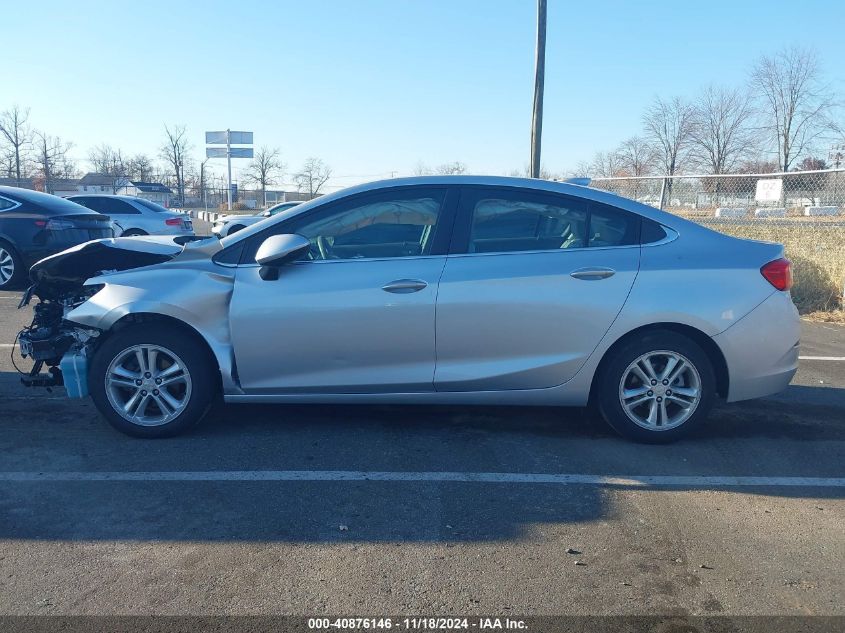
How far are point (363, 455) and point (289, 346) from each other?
2.64ft

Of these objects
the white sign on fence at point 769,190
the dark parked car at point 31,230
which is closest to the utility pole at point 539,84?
the white sign on fence at point 769,190

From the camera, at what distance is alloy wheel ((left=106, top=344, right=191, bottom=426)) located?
4.53 metres

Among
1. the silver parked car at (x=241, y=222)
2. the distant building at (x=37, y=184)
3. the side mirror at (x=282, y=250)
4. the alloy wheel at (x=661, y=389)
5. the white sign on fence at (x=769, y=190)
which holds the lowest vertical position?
the alloy wheel at (x=661, y=389)

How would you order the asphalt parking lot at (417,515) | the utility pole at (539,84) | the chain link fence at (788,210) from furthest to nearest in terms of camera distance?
the utility pole at (539,84), the chain link fence at (788,210), the asphalt parking lot at (417,515)

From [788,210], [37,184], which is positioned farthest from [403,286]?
[37,184]

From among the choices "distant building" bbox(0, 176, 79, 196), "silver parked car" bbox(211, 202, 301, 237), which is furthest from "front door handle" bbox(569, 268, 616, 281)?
"distant building" bbox(0, 176, 79, 196)

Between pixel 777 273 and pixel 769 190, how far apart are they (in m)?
7.95

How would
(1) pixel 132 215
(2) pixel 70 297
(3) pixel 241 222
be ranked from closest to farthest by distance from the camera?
1. (2) pixel 70 297
2. (3) pixel 241 222
3. (1) pixel 132 215

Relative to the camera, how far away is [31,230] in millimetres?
10648

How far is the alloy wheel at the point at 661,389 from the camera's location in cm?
451

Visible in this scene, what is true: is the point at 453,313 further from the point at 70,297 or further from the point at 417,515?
→ the point at 70,297

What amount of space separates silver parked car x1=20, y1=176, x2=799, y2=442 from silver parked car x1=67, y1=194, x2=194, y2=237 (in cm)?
1253

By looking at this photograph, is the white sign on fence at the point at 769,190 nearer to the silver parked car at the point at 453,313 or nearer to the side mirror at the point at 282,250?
the silver parked car at the point at 453,313

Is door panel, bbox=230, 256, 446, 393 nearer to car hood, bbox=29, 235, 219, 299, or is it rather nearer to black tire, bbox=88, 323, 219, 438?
black tire, bbox=88, 323, 219, 438
